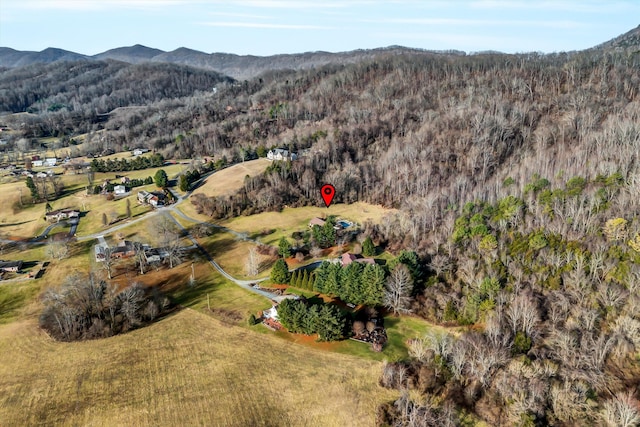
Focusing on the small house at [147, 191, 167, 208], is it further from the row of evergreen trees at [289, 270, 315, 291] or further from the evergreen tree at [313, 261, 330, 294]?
the evergreen tree at [313, 261, 330, 294]

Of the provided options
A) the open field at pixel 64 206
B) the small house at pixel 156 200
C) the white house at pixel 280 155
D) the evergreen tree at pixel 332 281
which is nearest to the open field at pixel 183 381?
the evergreen tree at pixel 332 281

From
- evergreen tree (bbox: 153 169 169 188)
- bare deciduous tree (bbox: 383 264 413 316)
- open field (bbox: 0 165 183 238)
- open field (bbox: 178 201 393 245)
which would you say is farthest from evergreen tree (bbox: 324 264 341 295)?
evergreen tree (bbox: 153 169 169 188)

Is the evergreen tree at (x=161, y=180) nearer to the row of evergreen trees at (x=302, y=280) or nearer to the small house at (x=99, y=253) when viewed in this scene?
the small house at (x=99, y=253)

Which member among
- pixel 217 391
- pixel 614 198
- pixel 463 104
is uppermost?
pixel 463 104

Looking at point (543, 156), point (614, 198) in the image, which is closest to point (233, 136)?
point (543, 156)

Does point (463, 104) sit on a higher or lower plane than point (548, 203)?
higher

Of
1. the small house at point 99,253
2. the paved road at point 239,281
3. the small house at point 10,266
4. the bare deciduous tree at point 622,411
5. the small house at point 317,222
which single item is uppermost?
the small house at point 317,222

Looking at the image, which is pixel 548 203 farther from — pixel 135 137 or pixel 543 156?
pixel 135 137

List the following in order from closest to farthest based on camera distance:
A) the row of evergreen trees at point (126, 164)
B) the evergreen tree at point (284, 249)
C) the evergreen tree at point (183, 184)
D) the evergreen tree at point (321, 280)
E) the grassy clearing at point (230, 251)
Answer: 1. the evergreen tree at point (321, 280)
2. the grassy clearing at point (230, 251)
3. the evergreen tree at point (284, 249)
4. the evergreen tree at point (183, 184)
5. the row of evergreen trees at point (126, 164)
